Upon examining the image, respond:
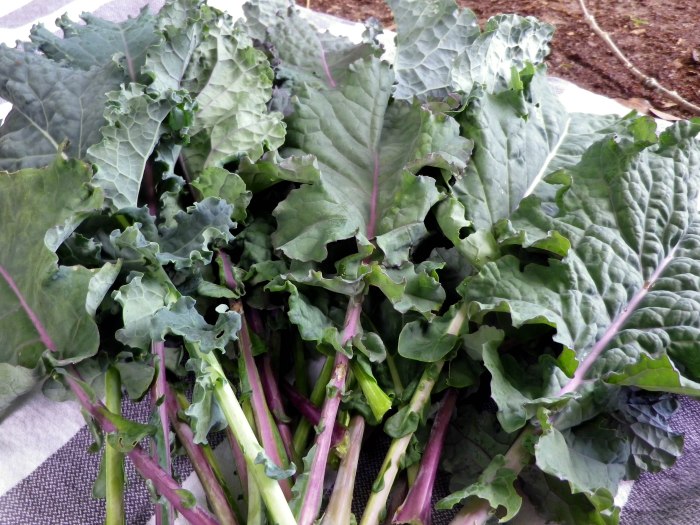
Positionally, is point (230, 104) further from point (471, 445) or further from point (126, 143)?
point (471, 445)

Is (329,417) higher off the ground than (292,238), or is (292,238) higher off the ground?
(292,238)

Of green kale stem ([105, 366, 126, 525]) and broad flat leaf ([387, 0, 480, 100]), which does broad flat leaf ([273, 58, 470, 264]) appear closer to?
broad flat leaf ([387, 0, 480, 100])

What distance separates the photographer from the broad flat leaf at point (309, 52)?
0.84 m

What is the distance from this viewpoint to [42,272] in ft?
1.90

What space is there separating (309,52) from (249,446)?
520 millimetres

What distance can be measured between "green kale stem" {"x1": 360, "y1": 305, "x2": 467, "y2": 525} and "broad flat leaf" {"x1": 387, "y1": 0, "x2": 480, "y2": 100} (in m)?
0.32

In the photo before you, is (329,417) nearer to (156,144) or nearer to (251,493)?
(251,493)

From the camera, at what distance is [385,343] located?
2.19 ft

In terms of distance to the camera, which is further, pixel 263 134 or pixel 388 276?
pixel 263 134

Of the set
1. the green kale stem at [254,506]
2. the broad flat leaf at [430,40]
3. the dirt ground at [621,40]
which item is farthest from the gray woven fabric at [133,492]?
the dirt ground at [621,40]

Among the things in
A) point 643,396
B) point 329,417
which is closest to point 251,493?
point 329,417

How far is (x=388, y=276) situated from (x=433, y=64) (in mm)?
336

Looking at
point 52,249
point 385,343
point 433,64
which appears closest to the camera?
point 52,249

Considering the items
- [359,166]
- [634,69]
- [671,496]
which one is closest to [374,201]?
[359,166]
